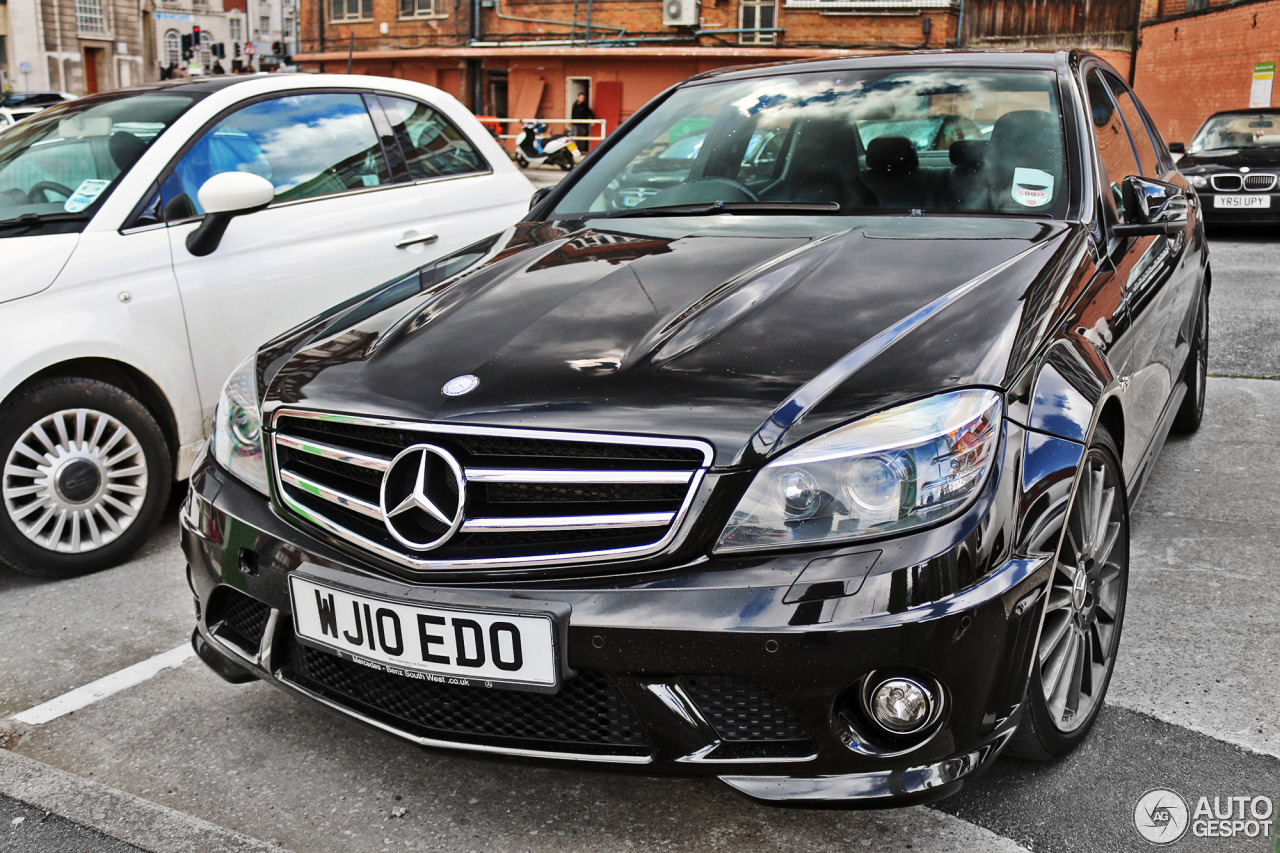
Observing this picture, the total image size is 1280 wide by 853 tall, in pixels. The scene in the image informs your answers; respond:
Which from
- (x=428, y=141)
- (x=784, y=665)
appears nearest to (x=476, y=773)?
(x=784, y=665)

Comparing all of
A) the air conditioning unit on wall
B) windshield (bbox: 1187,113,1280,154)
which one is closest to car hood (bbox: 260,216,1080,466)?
windshield (bbox: 1187,113,1280,154)

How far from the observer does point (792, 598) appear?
1.86 meters

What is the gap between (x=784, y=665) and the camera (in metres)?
1.87

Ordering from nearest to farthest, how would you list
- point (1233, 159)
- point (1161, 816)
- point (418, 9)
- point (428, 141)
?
point (1161, 816), point (428, 141), point (1233, 159), point (418, 9)

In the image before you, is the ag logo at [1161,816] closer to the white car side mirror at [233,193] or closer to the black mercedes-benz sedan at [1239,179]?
the white car side mirror at [233,193]

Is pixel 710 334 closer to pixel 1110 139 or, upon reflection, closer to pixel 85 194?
pixel 1110 139

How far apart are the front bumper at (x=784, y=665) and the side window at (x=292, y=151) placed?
255cm

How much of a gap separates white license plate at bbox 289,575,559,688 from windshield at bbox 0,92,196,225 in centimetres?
232

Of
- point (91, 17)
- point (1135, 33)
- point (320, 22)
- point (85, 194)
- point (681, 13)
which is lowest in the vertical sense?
point (85, 194)

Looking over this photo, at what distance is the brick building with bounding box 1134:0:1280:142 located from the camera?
20.5 meters

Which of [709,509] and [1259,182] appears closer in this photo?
[709,509]

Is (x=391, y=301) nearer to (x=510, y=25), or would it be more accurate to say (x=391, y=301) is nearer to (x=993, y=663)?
(x=993, y=663)

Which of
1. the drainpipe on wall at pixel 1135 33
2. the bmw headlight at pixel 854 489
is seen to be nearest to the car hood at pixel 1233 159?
the bmw headlight at pixel 854 489

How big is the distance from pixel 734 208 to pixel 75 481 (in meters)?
2.15
